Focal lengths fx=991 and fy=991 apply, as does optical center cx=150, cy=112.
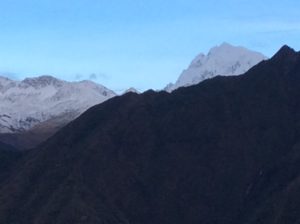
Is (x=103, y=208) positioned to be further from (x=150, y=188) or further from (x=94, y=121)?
(x=94, y=121)

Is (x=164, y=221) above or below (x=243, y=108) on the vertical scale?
below

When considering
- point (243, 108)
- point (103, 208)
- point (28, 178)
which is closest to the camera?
point (103, 208)

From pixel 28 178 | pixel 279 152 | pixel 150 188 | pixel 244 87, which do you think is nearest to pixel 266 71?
pixel 244 87

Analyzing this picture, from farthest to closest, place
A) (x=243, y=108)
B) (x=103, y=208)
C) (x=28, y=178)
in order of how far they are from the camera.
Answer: (x=243, y=108) → (x=28, y=178) → (x=103, y=208)

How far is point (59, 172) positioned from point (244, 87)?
38.6 metres

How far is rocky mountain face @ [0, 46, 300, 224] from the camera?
152m

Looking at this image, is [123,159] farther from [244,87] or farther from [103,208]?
[244,87]

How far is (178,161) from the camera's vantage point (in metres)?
164

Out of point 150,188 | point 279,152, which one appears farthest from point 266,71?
point 150,188

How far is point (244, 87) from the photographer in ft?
581

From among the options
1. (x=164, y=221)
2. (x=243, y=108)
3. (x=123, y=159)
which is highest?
(x=243, y=108)

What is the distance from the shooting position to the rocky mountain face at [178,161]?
152 meters

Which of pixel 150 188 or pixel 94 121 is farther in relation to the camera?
pixel 94 121

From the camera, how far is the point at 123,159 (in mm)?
164625
